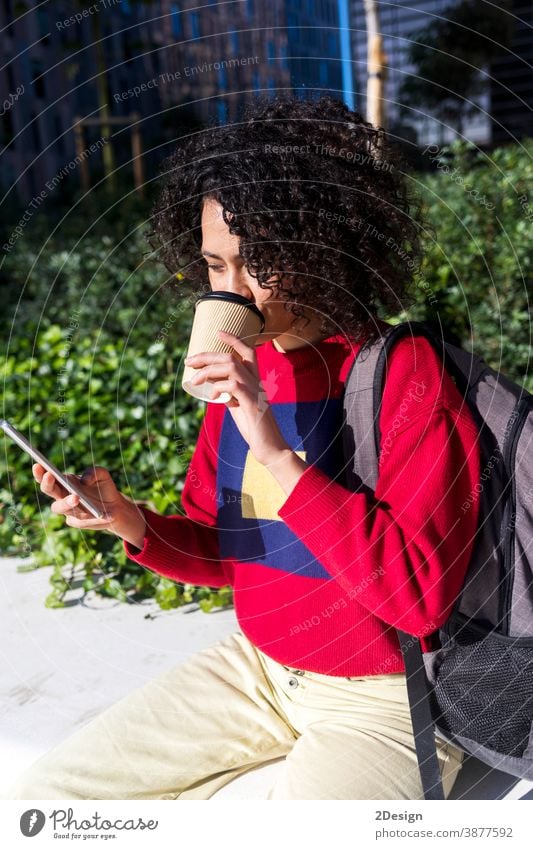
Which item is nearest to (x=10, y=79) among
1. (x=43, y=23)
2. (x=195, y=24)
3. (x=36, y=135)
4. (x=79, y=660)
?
(x=43, y=23)

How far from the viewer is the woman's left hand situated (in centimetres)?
135

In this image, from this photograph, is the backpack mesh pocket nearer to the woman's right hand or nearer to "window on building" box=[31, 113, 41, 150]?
the woman's right hand

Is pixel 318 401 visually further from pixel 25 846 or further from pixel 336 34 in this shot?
pixel 336 34

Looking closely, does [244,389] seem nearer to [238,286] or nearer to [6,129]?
[238,286]

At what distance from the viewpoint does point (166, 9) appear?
6.68 metres

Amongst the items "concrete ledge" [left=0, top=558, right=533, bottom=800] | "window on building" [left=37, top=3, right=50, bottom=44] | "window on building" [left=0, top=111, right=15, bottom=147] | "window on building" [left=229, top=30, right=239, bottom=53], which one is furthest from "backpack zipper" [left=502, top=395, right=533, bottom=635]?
"window on building" [left=37, top=3, right=50, bottom=44]

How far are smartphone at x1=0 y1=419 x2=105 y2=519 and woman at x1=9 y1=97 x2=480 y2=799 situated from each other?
0.03m

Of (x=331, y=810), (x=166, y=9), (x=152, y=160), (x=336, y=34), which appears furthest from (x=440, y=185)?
(x=152, y=160)

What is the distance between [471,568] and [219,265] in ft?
2.25

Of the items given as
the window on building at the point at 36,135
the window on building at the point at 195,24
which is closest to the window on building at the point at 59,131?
the window on building at the point at 36,135

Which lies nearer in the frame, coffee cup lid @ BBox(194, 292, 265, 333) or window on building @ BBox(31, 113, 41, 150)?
coffee cup lid @ BBox(194, 292, 265, 333)

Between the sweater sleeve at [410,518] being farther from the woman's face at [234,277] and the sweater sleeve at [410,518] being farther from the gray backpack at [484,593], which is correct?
the woman's face at [234,277]

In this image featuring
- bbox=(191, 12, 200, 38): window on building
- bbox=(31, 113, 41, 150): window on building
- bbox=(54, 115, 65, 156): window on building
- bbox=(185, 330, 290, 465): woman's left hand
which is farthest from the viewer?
bbox=(31, 113, 41, 150): window on building

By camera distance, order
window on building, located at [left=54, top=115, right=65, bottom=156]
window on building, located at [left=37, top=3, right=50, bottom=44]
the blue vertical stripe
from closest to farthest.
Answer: the blue vertical stripe < window on building, located at [left=37, top=3, right=50, bottom=44] < window on building, located at [left=54, top=115, right=65, bottom=156]
